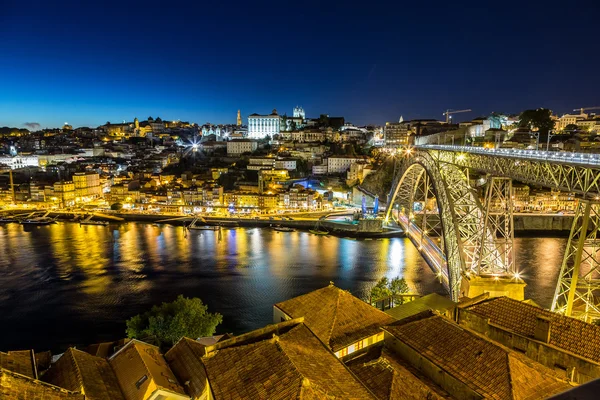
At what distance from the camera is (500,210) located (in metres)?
8.50

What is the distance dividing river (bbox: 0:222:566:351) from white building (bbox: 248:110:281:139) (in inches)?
1180

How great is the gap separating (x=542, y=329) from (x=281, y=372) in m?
3.20

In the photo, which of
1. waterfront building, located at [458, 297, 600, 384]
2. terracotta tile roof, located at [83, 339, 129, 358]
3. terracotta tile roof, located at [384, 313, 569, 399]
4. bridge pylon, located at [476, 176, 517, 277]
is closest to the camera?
terracotta tile roof, located at [384, 313, 569, 399]

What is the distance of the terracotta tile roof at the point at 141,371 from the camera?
529cm

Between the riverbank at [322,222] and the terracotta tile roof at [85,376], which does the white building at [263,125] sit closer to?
the riverbank at [322,222]

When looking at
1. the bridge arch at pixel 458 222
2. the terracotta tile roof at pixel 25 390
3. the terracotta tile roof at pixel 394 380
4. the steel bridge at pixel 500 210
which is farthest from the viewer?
the bridge arch at pixel 458 222

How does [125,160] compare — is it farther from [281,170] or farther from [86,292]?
[86,292]

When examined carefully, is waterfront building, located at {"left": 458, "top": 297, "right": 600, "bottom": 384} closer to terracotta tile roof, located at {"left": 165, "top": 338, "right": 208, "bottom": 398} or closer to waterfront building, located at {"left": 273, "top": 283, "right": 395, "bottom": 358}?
waterfront building, located at {"left": 273, "top": 283, "right": 395, "bottom": 358}

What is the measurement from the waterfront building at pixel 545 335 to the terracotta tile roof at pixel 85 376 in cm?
484

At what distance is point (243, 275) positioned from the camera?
16.1 meters

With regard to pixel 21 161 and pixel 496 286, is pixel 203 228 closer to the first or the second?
pixel 496 286

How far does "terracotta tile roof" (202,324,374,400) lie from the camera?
332cm

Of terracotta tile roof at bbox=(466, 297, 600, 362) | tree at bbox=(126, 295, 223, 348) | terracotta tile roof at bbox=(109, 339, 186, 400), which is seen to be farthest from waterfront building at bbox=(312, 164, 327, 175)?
terracotta tile roof at bbox=(466, 297, 600, 362)

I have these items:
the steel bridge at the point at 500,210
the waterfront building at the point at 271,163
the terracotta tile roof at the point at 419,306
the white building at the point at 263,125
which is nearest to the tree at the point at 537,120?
the steel bridge at the point at 500,210
